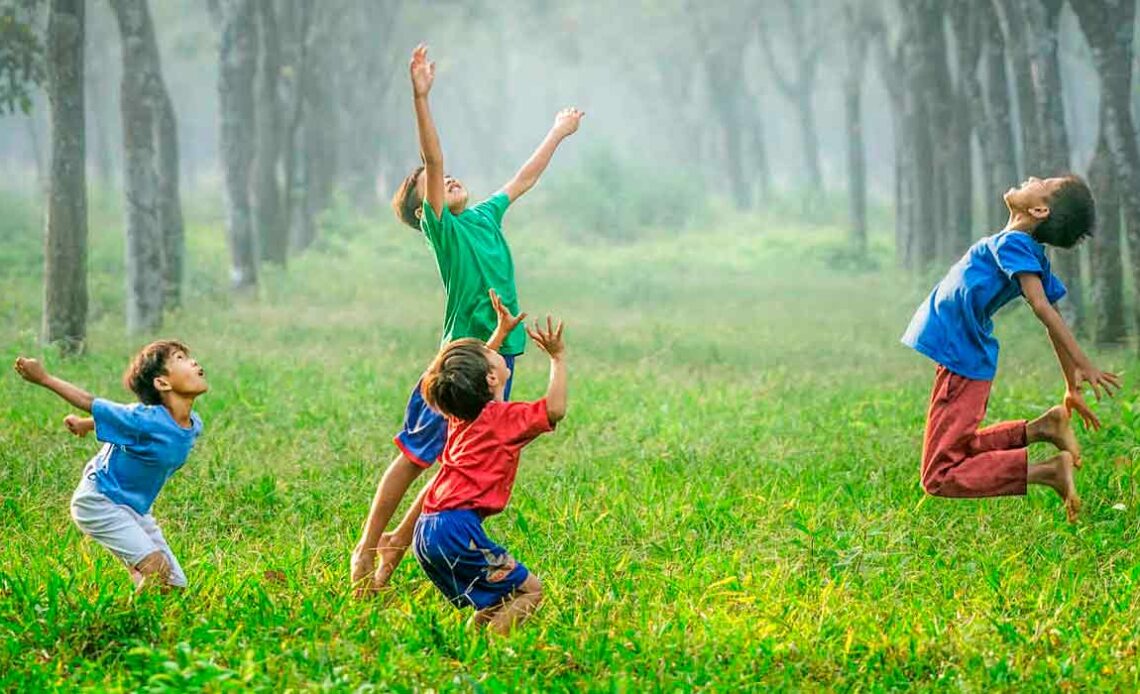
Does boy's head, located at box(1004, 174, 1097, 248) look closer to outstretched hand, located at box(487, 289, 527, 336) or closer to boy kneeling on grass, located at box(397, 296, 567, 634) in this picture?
outstretched hand, located at box(487, 289, 527, 336)

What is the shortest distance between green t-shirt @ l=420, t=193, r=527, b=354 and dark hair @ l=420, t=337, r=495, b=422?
0.80 m

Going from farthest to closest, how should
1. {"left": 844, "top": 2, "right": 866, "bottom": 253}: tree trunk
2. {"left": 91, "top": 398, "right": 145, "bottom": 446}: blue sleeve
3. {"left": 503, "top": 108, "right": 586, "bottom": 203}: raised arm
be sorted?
{"left": 844, "top": 2, "right": 866, "bottom": 253}: tree trunk, {"left": 503, "top": 108, "right": 586, "bottom": 203}: raised arm, {"left": 91, "top": 398, "right": 145, "bottom": 446}: blue sleeve

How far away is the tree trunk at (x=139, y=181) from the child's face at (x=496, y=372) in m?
9.58

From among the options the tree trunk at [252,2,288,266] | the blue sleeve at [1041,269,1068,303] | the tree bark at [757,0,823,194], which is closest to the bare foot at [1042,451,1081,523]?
the blue sleeve at [1041,269,1068,303]

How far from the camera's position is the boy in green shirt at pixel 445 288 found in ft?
18.9

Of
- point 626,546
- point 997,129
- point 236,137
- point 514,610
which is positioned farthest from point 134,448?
point 236,137

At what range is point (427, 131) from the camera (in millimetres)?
5703

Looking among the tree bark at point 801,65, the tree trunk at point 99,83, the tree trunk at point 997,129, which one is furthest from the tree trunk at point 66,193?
the tree bark at point 801,65

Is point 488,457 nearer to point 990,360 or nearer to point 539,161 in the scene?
point 539,161

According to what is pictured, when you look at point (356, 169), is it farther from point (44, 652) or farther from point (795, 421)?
point (44, 652)

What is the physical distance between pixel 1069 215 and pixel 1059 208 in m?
0.05

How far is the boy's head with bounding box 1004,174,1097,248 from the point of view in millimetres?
6168

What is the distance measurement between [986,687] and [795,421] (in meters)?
4.90

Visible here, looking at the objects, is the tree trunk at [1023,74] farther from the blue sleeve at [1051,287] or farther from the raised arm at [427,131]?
the raised arm at [427,131]
